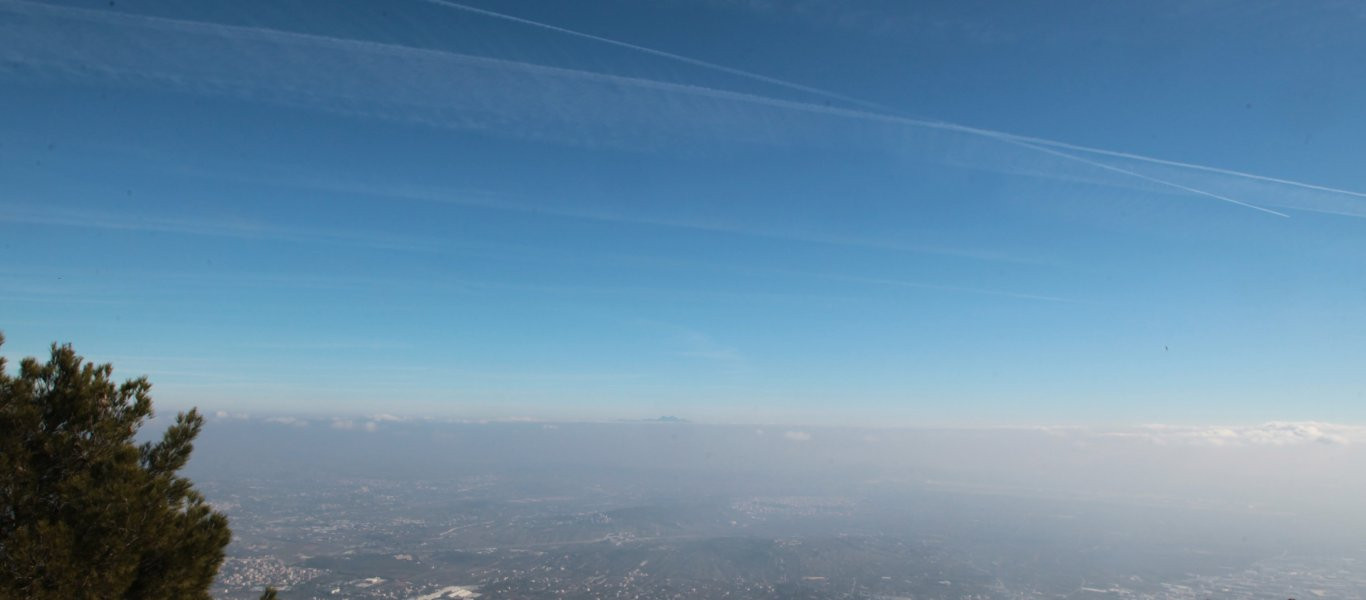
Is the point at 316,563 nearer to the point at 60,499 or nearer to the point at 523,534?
the point at 523,534

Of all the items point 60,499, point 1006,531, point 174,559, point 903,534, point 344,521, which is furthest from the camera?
point 1006,531

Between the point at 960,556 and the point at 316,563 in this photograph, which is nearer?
the point at 316,563

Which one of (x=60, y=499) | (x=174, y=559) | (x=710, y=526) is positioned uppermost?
(x=60, y=499)

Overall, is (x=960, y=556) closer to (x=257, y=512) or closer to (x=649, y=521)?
(x=649, y=521)

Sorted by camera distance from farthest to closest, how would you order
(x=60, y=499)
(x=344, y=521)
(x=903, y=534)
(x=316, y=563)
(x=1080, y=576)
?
(x=903, y=534) < (x=344, y=521) < (x=1080, y=576) < (x=316, y=563) < (x=60, y=499)

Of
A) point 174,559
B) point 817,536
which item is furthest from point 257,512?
point 174,559

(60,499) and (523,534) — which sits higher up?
(60,499)
